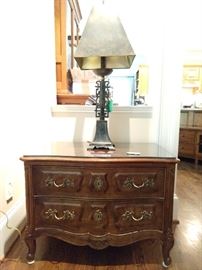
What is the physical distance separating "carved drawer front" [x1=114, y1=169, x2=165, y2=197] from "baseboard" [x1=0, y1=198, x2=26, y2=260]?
0.71 metres

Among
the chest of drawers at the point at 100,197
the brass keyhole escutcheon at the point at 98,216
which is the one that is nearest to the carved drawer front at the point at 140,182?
the chest of drawers at the point at 100,197

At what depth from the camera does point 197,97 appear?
4.63 metres

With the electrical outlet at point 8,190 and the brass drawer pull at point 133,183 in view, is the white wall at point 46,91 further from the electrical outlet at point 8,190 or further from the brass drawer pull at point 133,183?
the brass drawer pull at point 133,183

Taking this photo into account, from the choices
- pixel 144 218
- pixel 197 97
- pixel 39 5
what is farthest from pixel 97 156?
pixel 197 97

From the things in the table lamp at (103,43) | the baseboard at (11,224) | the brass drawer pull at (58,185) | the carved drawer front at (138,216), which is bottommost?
the baseboard at (11,224)

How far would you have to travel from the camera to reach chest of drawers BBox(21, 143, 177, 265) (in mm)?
1181

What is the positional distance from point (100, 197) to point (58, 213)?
0.24 meters

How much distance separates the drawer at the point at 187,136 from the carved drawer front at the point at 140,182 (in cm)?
300

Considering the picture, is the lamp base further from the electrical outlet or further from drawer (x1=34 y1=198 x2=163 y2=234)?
the electrical outlet

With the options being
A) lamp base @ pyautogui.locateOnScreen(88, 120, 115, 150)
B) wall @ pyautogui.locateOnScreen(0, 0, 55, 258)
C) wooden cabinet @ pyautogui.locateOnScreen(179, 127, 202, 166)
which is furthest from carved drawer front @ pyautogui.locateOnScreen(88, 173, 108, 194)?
wooden cabinet @ pyautogui.locateOnScreen(179, 127, 202, 166)

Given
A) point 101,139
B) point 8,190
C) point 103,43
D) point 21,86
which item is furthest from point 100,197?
point 21,86

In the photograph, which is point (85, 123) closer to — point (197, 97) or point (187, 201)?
point (187, 201)

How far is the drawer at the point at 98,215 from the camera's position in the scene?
1.21 m

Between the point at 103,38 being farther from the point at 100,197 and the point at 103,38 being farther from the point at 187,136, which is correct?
the point at 187,136
